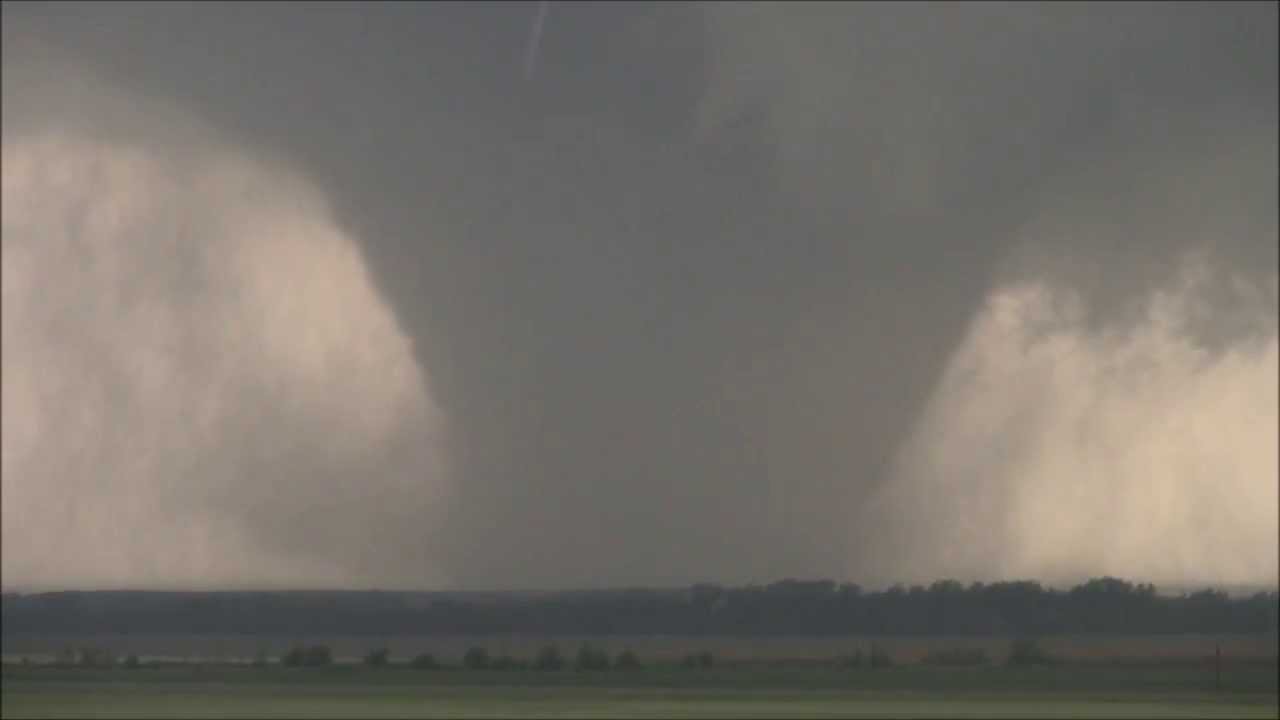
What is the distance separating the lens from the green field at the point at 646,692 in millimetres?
39750

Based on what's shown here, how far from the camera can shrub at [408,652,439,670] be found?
60.4 m

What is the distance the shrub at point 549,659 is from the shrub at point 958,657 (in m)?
12.7

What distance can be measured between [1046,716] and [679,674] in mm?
20055

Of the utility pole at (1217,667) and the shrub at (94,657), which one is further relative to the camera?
the shrub at (94,657)

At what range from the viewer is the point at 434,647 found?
7431cm

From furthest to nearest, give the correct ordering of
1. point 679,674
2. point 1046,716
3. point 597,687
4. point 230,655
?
point 230,655 < point 679,674 < point 597,687 < point 1046,716

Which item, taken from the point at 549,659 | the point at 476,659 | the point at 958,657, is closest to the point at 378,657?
the point at 476,659

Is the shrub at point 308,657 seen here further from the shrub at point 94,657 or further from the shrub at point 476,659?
the shrub at point 94,657

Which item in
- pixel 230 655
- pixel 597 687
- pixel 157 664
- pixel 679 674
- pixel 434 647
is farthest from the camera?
pixel 434 647

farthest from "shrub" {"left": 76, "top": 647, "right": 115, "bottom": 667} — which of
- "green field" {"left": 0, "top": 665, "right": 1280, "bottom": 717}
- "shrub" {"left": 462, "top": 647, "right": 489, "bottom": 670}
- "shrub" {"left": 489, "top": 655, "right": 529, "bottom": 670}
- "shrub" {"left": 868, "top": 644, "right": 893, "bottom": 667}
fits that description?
"shrub" {"left": 868, "top": 644, "right": 893, "bottom": 667}

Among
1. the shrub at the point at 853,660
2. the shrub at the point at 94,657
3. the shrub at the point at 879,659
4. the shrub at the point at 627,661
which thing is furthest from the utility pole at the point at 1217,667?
the shrub at the point at 94,657

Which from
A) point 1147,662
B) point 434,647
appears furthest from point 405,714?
point 434,647

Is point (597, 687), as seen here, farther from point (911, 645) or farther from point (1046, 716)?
point (911, 645)

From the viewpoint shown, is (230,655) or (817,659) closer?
(817,659)
